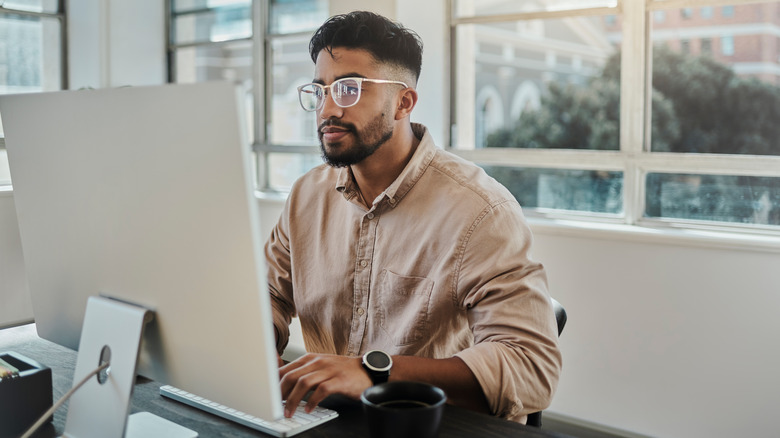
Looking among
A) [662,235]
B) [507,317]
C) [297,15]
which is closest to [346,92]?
[507,317]

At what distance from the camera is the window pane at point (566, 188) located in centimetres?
279

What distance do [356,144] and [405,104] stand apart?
0.17 m

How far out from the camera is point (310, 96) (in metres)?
1.57

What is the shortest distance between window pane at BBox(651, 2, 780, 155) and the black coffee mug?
80.8 inches

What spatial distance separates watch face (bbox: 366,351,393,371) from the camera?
108cm

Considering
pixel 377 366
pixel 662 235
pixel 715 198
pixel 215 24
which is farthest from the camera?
pixel 215 24

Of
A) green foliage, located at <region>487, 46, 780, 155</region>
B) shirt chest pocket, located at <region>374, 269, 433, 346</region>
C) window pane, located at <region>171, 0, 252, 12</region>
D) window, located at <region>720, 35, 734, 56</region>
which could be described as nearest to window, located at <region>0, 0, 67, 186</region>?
window pane, located at <region>171, 0, 252, 12</region>

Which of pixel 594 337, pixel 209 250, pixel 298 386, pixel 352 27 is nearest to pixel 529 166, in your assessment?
pixel 594 337

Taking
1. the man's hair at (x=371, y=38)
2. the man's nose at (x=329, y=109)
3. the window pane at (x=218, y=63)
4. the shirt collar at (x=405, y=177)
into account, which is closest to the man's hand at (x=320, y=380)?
the shirt collar at (x=405, y=177)

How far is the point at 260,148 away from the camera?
400 cm

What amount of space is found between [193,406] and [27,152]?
1.41 ft

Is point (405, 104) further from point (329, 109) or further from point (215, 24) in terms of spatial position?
point (215, 24)

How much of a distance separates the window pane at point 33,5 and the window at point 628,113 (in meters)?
2.39

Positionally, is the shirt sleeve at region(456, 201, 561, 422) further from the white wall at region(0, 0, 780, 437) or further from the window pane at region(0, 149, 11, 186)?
the window pane at region(0, 149, 11, 186)
